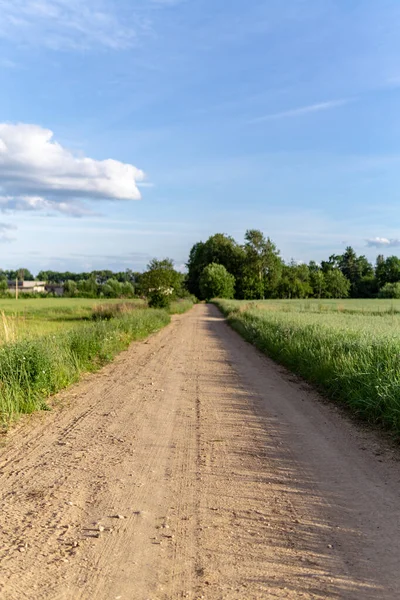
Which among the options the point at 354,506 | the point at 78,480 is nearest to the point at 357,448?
the point at 354,506

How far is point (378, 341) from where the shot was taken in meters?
11.1

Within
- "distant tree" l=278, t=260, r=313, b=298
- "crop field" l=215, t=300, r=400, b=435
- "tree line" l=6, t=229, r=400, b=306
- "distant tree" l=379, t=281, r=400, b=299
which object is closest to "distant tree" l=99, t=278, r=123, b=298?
"tree line" l=6, t=229, r=400, b=306

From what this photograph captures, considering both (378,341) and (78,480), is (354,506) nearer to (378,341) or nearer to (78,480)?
(78,480)

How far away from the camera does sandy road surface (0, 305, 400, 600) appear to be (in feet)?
11.0

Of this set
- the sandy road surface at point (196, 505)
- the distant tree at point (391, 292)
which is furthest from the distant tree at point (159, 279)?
the distant tree at point (391, 292)

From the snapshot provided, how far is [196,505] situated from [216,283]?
85835mm

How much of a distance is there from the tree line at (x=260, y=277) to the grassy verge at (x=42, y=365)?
7619cm

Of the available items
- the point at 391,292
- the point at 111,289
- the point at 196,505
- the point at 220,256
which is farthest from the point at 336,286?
the point at 196,505

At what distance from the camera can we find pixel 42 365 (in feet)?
30.6

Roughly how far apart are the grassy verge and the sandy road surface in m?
0.44

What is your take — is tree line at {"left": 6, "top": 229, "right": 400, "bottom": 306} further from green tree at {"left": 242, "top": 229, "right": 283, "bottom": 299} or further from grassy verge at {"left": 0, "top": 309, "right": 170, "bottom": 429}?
grassy verge at {"left": 0, "top": 309, "right": 170, "bottom": 429}

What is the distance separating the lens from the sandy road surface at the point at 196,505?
334 centimetres

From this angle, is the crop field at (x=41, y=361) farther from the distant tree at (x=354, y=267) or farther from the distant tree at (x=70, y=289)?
the distant tree at (x=354, y=267)

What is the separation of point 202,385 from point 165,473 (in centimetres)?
539
